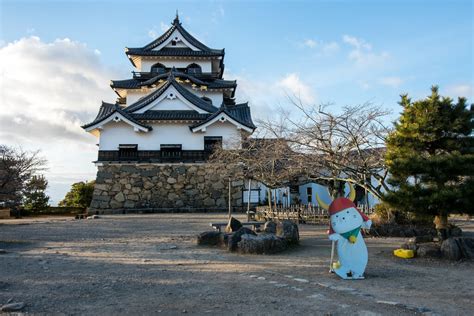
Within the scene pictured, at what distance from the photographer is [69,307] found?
4742 millimetres

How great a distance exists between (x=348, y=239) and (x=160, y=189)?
17.0 metres

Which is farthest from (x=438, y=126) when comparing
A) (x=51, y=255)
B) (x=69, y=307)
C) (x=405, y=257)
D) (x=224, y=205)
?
(x=224, y=205)

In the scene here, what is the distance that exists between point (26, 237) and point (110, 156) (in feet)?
34.8

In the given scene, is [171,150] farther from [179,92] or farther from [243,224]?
[243,224]

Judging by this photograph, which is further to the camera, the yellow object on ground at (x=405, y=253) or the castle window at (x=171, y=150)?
the castle window at (x=171, y=150)

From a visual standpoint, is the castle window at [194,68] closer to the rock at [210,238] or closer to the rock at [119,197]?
the rock at [119,197]

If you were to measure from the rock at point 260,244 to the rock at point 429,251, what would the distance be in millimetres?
3066

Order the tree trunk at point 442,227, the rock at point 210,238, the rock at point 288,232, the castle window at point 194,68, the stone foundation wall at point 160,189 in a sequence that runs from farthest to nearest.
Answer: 1. the castle window at point 194,68
2. the stone foundation wall at point 160,189
3. the rock at point 210,238
4. the rock at point 288,232
5. the tree trunk at point 442,227

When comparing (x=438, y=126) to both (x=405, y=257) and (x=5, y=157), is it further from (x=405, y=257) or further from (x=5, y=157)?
(x=5, y=157)

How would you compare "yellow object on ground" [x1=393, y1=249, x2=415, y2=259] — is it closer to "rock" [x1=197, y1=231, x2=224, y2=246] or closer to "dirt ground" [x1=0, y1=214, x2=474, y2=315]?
"dirt ground" [x1=0, y1=214, x2=474, y2=315]

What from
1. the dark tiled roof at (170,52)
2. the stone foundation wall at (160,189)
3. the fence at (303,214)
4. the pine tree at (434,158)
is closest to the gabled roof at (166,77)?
the dark tiled roof at (170,52)

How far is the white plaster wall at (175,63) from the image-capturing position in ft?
91.6

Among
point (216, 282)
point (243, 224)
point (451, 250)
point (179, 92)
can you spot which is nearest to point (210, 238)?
point (243, 224)

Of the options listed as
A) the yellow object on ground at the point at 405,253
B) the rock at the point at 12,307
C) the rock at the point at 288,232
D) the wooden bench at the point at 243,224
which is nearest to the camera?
the rock at the point at 12,307
